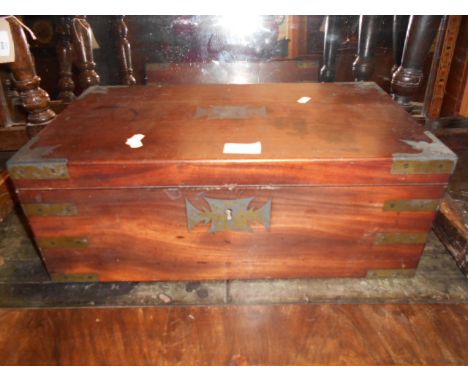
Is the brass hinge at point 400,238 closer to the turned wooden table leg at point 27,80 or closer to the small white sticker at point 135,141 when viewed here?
the small white sticker at point 135,141

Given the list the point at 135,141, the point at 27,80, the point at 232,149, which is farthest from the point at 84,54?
the point at 232,149

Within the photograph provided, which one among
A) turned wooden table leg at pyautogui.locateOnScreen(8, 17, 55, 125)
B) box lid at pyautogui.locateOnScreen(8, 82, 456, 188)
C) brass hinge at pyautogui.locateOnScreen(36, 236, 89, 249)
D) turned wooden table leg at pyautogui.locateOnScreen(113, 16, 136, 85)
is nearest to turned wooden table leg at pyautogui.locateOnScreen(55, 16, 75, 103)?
turned wooden table leg at pyautogui.locateOnScreen(113, 16, 136, 85)

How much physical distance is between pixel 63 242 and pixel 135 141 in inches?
12.2

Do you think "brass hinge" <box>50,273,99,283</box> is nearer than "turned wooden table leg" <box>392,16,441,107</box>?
Yes

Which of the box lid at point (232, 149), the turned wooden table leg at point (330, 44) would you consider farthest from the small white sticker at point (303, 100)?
the turned wooden table leg at point (330, 44)

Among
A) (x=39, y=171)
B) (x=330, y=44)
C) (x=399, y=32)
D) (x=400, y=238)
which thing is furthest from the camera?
(x=330, y=44)

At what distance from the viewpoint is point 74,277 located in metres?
0.94

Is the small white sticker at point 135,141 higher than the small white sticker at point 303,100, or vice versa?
the small white sticker at point 303,100

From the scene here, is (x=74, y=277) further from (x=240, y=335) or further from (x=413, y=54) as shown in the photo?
(x=413, y=54)

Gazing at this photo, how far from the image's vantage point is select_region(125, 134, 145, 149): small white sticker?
0.84 m

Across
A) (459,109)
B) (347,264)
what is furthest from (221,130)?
(459,109)

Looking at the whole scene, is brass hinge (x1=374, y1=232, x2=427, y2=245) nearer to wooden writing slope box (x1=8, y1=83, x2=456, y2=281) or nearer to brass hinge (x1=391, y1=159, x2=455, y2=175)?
wooden writing slope box (x1=8, y1=83, x2=456, y2=281)

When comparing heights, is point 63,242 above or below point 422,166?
below

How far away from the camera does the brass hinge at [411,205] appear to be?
826 millimetres
